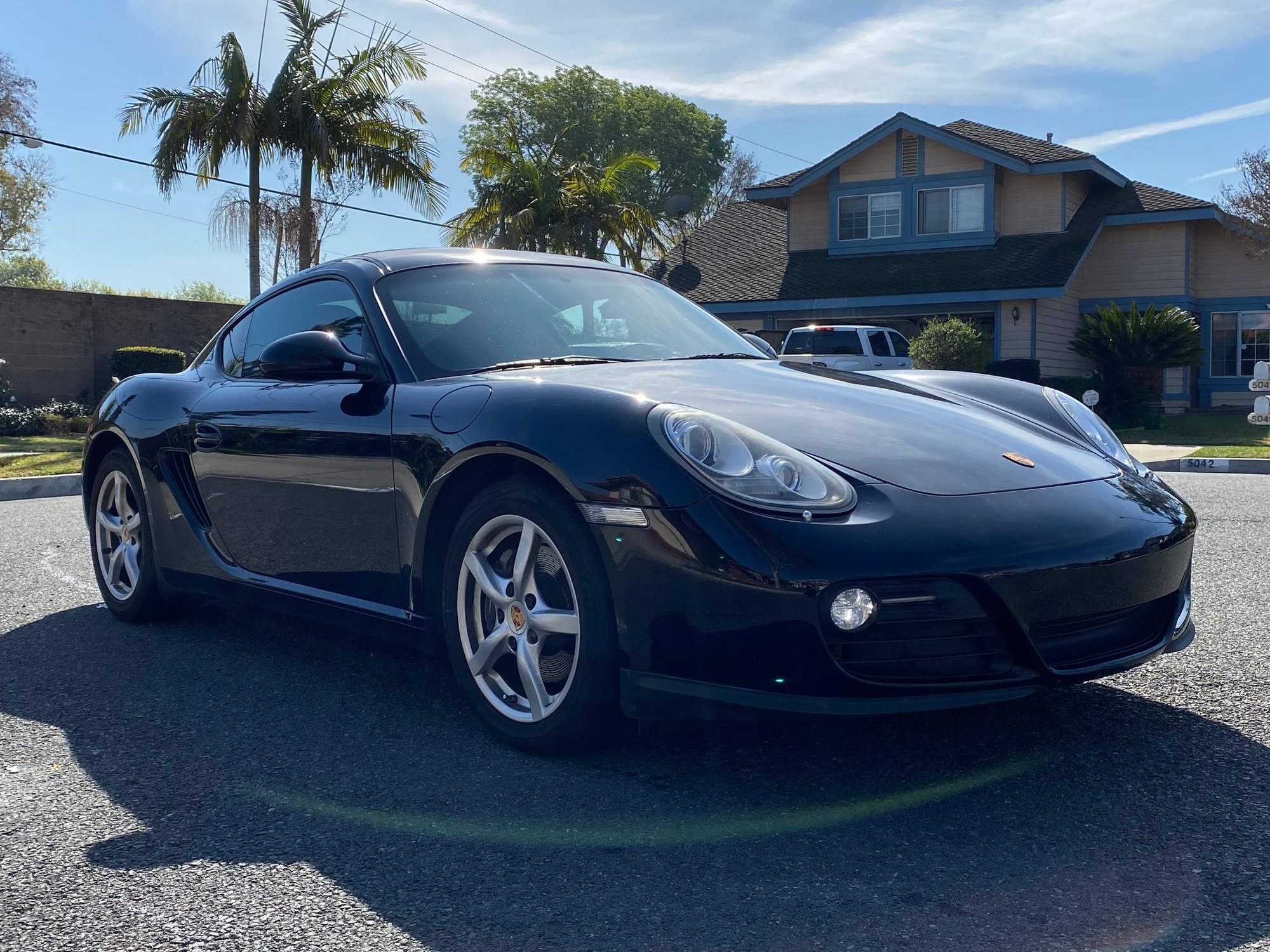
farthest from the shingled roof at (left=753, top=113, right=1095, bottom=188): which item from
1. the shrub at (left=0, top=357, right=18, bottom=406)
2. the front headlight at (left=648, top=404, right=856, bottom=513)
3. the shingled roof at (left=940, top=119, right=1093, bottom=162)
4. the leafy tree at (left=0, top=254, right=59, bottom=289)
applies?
the leafy tree at (left=0, top=254, right=59, bottom=289)

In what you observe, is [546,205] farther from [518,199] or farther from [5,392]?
[5,392]

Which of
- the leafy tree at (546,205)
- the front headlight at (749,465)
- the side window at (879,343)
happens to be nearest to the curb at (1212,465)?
the side window at (879,343)

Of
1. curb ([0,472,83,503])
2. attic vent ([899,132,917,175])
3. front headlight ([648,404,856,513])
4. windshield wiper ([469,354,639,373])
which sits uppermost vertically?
attic vent ([899,132,917,175])

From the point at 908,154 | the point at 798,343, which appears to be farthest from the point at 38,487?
the point at 908,154

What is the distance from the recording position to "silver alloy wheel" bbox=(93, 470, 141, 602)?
4.94m

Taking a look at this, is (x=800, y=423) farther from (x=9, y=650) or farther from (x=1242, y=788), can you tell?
(x=9, y=650)

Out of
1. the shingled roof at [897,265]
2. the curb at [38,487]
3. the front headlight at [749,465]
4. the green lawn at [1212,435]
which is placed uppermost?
the shingled roof at [897,265]

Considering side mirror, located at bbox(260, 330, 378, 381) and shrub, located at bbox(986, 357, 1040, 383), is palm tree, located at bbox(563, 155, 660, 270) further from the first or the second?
side mirror, located at bbox(260, 330, 378, 381)

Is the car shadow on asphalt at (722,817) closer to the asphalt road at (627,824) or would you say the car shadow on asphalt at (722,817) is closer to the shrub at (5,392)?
the asphalt road at (627,824)

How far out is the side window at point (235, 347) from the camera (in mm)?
4594

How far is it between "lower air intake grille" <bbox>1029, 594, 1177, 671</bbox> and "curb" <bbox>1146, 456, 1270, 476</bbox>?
1074 centimetres

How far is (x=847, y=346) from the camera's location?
2069cm

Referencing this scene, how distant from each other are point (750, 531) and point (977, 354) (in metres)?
18.9

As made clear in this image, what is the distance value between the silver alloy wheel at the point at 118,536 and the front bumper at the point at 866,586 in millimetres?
2828
